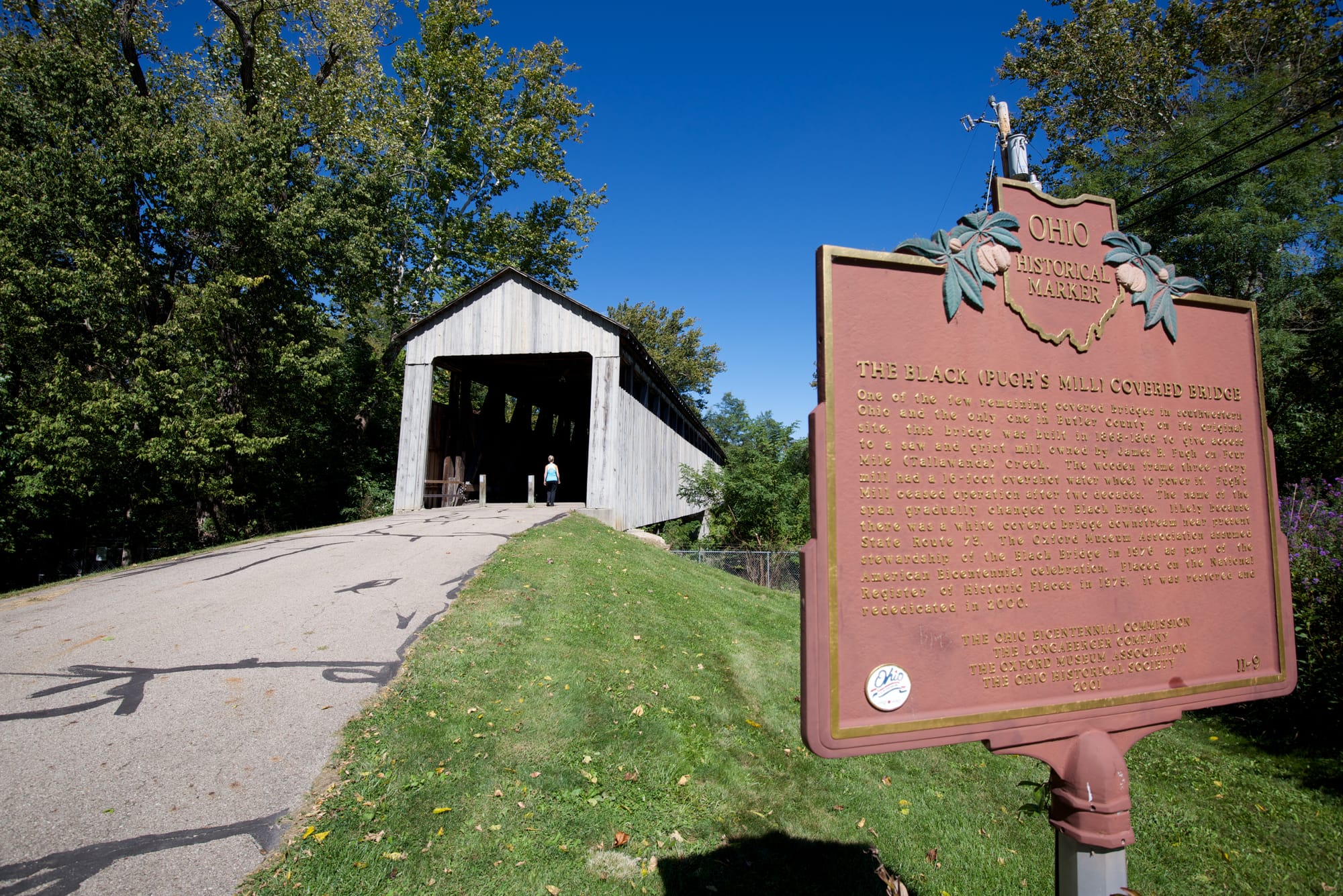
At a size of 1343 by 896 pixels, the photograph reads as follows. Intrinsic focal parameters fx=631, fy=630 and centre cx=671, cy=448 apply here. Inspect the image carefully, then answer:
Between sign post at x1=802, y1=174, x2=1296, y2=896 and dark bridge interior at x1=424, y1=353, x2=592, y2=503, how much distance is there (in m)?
14.9

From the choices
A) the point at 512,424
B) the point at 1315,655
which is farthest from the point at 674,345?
the point at 1315,655

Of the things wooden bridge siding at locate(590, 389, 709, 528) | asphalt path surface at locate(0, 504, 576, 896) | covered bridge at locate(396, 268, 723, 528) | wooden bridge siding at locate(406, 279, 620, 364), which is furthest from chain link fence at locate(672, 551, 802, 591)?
asphalt path surface at locate(0, 504, 576, 896)

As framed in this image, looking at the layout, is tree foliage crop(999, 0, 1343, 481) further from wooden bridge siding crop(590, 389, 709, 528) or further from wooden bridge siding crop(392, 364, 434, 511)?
wooden bridge siding crop(392, 364, 434, 511)

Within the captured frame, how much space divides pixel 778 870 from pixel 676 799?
2.80 ft

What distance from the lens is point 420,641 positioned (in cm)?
629

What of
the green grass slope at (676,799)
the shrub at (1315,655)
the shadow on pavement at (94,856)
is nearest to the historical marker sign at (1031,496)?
the green grass slope at (676,799)

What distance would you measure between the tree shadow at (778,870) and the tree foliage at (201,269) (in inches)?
682

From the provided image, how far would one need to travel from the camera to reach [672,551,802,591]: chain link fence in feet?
53.7

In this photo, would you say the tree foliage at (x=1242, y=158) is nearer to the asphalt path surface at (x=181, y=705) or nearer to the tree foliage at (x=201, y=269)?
the asphalt path surface at (x=181, y=705)

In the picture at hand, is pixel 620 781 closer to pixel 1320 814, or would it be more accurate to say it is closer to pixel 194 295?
pixel 1320 814

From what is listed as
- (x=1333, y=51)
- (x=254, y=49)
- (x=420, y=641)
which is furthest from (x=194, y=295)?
(x=1333, y=51)

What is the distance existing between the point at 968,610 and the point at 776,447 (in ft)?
61.6

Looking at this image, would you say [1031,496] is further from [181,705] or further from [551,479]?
[551,479]

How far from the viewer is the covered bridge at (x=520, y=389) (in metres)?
16.4
